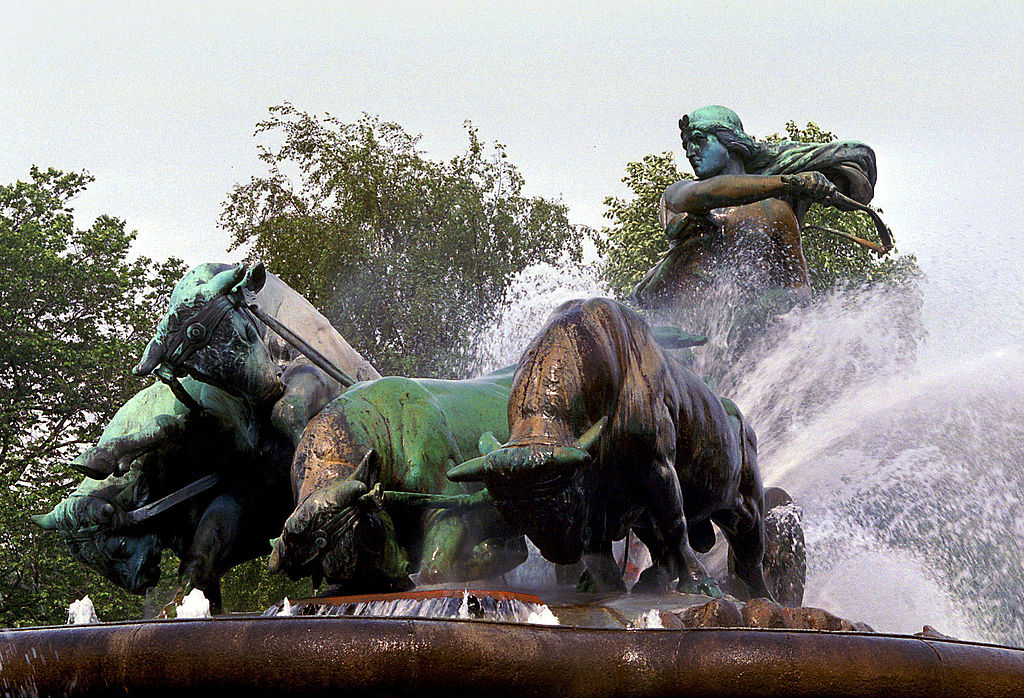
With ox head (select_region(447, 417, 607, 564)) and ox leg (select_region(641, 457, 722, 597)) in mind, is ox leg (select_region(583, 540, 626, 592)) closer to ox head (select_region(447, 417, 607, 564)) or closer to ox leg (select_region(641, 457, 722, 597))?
ox leg (select_region(641, 457, 722, 597))

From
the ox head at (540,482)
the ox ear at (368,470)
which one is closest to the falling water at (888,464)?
the ox ear at (368,470)

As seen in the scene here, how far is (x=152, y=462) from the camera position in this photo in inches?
258

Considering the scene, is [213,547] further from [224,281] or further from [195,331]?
[224,281]

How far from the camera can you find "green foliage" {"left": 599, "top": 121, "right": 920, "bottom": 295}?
20.5m

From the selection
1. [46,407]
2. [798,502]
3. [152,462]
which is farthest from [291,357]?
[46,407]

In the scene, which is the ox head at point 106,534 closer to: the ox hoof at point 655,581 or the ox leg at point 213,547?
the ox leg at point 213,547

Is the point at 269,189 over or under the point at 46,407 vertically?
over

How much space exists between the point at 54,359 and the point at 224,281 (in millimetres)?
15935

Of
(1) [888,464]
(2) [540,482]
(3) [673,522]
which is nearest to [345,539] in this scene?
(2) [540,482]

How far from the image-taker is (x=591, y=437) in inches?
205

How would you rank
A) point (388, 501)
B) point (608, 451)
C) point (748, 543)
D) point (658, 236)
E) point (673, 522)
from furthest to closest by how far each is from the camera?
1. point (658, 236)
2. point (748, 543)
3. point (673, 522)
4. point (388, 501)
5. point (608, 451)

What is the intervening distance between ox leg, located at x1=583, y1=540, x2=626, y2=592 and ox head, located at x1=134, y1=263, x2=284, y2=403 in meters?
1.69

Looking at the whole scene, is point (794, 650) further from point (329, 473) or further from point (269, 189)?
point (269, 189)

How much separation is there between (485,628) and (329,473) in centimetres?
199
